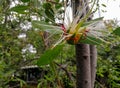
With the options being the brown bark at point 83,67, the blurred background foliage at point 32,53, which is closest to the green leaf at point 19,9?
the blurred background foliage at point 32,53

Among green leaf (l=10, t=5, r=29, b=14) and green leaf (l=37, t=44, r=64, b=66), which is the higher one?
green leaf (l=10, t=5, r=29, b=14)

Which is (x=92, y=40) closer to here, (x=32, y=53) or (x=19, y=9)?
(x=19, y=9)

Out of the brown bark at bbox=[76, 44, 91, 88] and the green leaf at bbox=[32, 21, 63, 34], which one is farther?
the brown bark at bbox=[76, 44, 91, 88]

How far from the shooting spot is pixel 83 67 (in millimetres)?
726

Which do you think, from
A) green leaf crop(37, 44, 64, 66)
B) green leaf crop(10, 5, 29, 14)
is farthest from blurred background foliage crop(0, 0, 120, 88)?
green leaf crop(37, 44, 64, 66)

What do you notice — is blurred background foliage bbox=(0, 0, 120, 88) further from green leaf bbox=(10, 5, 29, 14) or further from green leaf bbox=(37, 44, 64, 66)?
green leaf bbox=(37, 44, 64, 66)

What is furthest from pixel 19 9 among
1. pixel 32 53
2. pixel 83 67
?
pixel 32 53

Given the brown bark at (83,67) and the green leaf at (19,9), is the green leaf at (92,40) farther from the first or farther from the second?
the green leaf at (19,9)

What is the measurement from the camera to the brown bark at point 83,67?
0.72m

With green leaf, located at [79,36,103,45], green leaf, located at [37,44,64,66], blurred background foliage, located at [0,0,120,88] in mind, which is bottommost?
blurred background foliage, located at [0,0,120,88]

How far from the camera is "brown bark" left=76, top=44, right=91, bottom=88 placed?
0.72 m

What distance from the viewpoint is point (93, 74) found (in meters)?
0.78

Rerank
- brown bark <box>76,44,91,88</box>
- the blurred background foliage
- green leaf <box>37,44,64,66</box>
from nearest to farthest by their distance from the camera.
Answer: green leaf <box>37,44,64,66</box>
brown bark <box>76,44,91,88</box>
the blurred background foliage

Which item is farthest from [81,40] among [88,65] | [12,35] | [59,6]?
[12,35]
